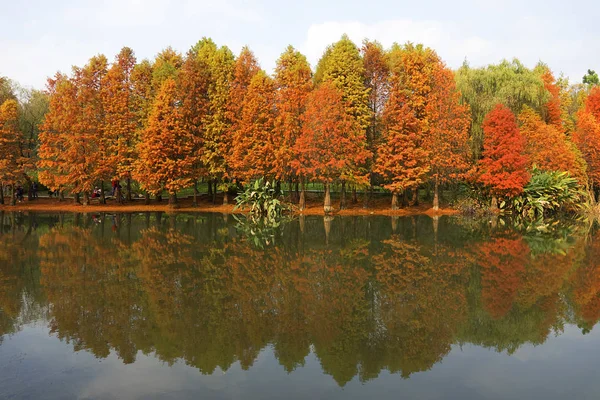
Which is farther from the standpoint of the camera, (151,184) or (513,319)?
(151,184)

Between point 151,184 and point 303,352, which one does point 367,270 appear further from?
point 151,184

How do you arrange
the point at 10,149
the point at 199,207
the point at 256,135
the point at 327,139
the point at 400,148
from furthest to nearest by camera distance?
the point at 10,149
the point at 199,207
the point at 256,135
the point at 400,148
the point at 327,139

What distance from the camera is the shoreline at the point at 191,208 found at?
124 feet

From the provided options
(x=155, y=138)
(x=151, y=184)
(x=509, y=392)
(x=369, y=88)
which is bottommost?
(x=509, y=392)

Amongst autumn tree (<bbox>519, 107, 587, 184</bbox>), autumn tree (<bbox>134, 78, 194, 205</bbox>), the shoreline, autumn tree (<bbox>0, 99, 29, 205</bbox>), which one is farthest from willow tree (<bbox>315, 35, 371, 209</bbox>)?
autumn tree (<bbox>0, 99, 29, 205</bbox>)

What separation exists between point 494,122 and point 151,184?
2795cm

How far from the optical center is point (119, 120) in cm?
4331

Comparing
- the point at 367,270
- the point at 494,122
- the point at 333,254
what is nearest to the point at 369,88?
the point at 494,122

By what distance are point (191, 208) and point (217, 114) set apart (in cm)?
873

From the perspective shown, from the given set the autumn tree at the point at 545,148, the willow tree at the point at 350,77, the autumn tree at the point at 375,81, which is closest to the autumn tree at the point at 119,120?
the willow tree at the point at 350,77

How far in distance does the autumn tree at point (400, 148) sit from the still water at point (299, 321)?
1592 cm

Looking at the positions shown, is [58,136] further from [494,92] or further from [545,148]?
[545,148]

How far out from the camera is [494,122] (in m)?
34.1

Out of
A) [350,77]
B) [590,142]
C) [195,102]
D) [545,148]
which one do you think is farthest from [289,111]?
[590,142]
